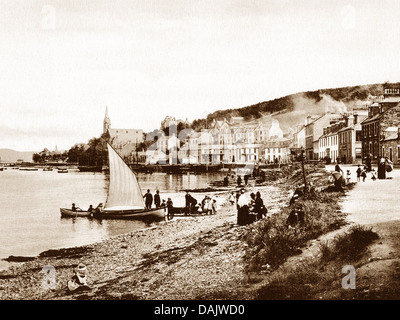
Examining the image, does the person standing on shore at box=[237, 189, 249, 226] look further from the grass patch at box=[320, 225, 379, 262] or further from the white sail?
the white sail

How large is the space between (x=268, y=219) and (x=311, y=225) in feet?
4.18

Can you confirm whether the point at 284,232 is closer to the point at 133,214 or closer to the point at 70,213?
the point at 133,214

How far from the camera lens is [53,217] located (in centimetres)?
1546

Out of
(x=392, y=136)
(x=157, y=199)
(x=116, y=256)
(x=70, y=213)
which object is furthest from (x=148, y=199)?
(x=392, y=136)

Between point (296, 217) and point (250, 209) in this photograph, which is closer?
point (296, 217)

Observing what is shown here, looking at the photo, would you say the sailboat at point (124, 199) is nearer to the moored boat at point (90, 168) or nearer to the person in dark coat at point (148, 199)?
the person in dark coat at point (148, 199)

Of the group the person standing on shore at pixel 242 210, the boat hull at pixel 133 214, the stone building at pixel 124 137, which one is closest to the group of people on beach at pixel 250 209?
the person standing on shore at pixel 242 210

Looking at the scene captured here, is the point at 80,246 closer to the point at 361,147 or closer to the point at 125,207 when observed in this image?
the point at 125,207

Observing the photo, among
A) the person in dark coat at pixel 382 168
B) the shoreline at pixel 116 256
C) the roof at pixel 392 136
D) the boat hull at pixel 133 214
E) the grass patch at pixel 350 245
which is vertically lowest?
the shoreline at pixel 116 256

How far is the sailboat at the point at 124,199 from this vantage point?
1429cm

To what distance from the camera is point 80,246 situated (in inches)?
484

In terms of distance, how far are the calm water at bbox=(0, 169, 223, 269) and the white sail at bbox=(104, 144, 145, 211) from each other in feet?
1.63

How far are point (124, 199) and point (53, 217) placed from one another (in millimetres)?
2614

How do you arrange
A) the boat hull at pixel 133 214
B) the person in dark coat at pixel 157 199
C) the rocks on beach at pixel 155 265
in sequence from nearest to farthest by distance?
1. the rocks on beach at pixel 155 265
2. the boat hull at pixel 133 214
3. the person in dark coat at pixel 157 199
